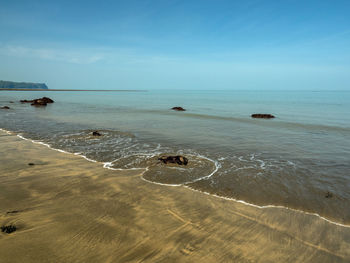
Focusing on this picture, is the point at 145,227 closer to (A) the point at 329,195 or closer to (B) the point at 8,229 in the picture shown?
(B) the point at 8,229

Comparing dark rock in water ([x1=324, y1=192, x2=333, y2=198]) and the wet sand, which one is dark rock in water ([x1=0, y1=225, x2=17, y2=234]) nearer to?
the wet sand

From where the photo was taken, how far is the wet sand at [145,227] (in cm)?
347

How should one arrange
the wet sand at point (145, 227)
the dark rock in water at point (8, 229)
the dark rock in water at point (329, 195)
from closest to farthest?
the wet sand at point (145, 227) < the dark rock in water at point (8, 229) < the dark rock in water at point (329, 195)

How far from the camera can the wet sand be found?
3.47 metres

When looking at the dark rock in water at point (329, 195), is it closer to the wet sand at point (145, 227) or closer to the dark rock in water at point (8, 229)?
the wet sand at point (145, 227)

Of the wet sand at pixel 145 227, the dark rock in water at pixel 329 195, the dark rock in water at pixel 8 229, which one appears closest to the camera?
the wet sand at pixel 145 227

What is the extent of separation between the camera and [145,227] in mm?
4141

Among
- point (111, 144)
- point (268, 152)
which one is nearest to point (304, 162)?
point (268, 152)

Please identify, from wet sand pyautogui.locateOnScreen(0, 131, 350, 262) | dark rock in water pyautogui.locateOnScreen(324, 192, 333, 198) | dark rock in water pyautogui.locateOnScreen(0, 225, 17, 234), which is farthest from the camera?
dark rock in water pyautogui.locateOnScreen(324, 192, 333, 198)

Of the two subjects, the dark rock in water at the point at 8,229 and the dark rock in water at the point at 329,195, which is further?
the dark rock in water at the point at 329,195

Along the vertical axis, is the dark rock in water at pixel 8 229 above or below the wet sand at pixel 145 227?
above

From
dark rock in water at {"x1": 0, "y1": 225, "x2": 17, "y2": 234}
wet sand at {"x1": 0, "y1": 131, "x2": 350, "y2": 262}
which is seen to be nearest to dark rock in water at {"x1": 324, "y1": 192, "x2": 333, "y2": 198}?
wet sand at {"x1": 0, "y1": 131, "x2": 350, "y2": 262}

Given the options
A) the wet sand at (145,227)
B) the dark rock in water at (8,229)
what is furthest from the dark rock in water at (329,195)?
the dark rock in water at (8,229)

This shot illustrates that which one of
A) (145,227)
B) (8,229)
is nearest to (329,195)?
(145,227)
